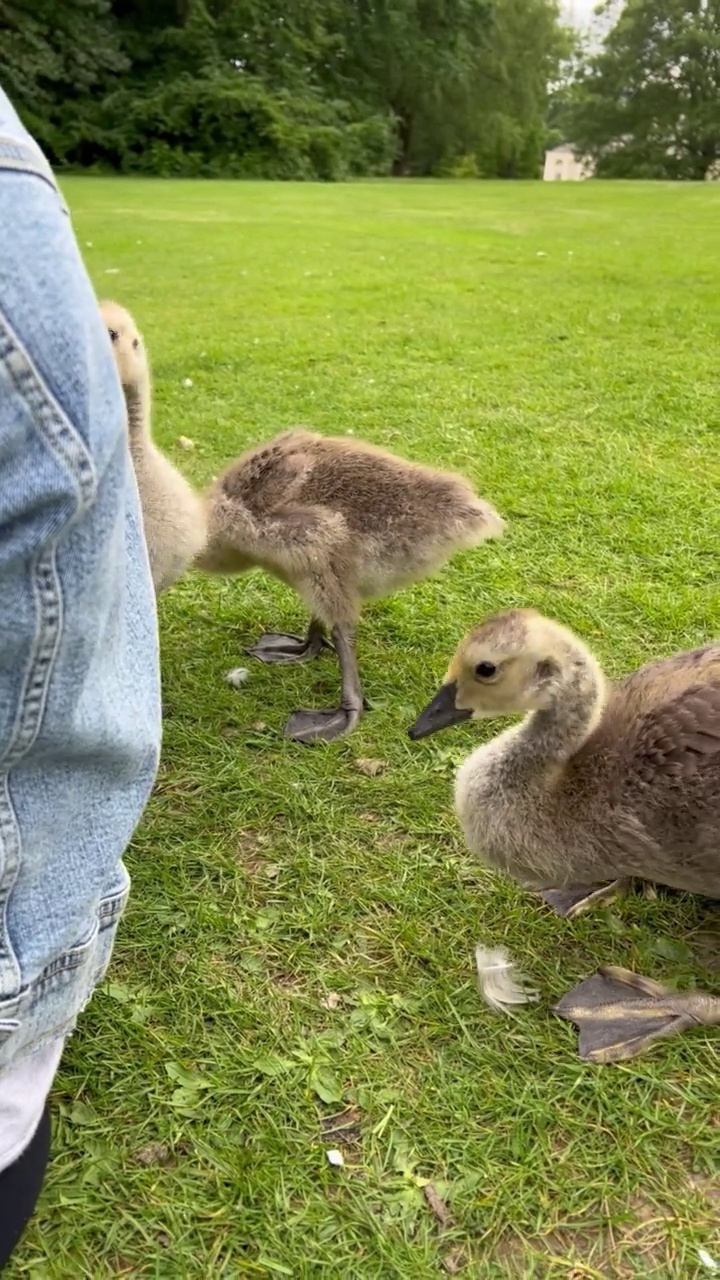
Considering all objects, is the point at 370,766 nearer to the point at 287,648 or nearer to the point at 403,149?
the point at 287,648

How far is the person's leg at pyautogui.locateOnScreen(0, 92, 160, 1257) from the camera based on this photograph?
90 cm

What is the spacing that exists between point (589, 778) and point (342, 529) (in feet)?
3.56

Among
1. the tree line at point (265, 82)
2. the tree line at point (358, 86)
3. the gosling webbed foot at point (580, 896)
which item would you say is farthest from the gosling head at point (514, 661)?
the tree line at point (265, 82)

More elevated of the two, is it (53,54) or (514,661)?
(53,54)

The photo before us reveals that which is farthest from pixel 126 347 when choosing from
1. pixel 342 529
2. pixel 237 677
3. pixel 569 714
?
pixel 569 714

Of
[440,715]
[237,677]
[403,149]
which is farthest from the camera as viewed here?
[403,149]

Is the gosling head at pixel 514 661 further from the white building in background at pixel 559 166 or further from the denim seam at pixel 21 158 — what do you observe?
the white building in background at pixel 559 166

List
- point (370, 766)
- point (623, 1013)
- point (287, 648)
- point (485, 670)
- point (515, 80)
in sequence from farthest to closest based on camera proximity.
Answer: point (515, 80), point (287, 648), point (370, 766), point (485, 670), point (623, 1013)

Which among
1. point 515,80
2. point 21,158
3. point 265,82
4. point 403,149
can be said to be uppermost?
point 515,80

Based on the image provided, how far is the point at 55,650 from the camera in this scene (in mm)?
1046

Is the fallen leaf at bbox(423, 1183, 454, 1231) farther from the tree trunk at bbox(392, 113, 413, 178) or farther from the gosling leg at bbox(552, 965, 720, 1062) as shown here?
the tree trunk at bbox(392, 113, 413, 178)

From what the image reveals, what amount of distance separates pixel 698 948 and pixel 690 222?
1434 centimetres

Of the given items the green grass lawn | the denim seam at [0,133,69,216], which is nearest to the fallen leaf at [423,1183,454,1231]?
the green grass lawn

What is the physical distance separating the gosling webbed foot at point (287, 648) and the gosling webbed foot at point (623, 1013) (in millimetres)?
1514
